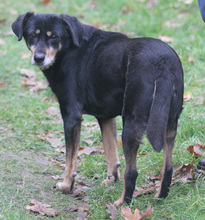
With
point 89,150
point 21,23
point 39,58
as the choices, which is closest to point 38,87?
point 89,150

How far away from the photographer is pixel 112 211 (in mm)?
3486

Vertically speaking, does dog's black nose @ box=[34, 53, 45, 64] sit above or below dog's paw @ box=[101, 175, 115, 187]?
above

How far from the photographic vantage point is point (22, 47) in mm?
8547

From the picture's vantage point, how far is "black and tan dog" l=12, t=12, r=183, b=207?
3.31 m

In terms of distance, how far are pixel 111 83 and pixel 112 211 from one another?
3.65 ft

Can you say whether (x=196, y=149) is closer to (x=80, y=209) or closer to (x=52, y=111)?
(x=80, y=209)

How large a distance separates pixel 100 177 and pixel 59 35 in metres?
1.54

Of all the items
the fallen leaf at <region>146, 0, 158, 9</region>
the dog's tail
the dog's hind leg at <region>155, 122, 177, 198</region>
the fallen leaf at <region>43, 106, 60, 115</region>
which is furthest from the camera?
the fallen leaf at <region>146, 0, 158, 9</region>

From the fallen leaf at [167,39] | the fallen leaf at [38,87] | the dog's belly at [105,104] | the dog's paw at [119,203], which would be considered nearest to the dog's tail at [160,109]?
the dog's belly at [105,104]

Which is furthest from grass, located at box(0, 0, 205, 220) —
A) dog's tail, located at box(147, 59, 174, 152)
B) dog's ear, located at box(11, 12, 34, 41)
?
dog's ear, located at box(11, 12, 34, 41)

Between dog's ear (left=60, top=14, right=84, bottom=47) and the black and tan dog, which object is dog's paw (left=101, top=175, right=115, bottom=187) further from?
dog's ear (left=60, top=14, right=84, bottom=47)

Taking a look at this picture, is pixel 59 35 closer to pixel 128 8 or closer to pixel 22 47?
pixel 22 47

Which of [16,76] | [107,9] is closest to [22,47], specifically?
[16,76]

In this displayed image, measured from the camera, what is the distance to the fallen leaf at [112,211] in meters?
3.44
